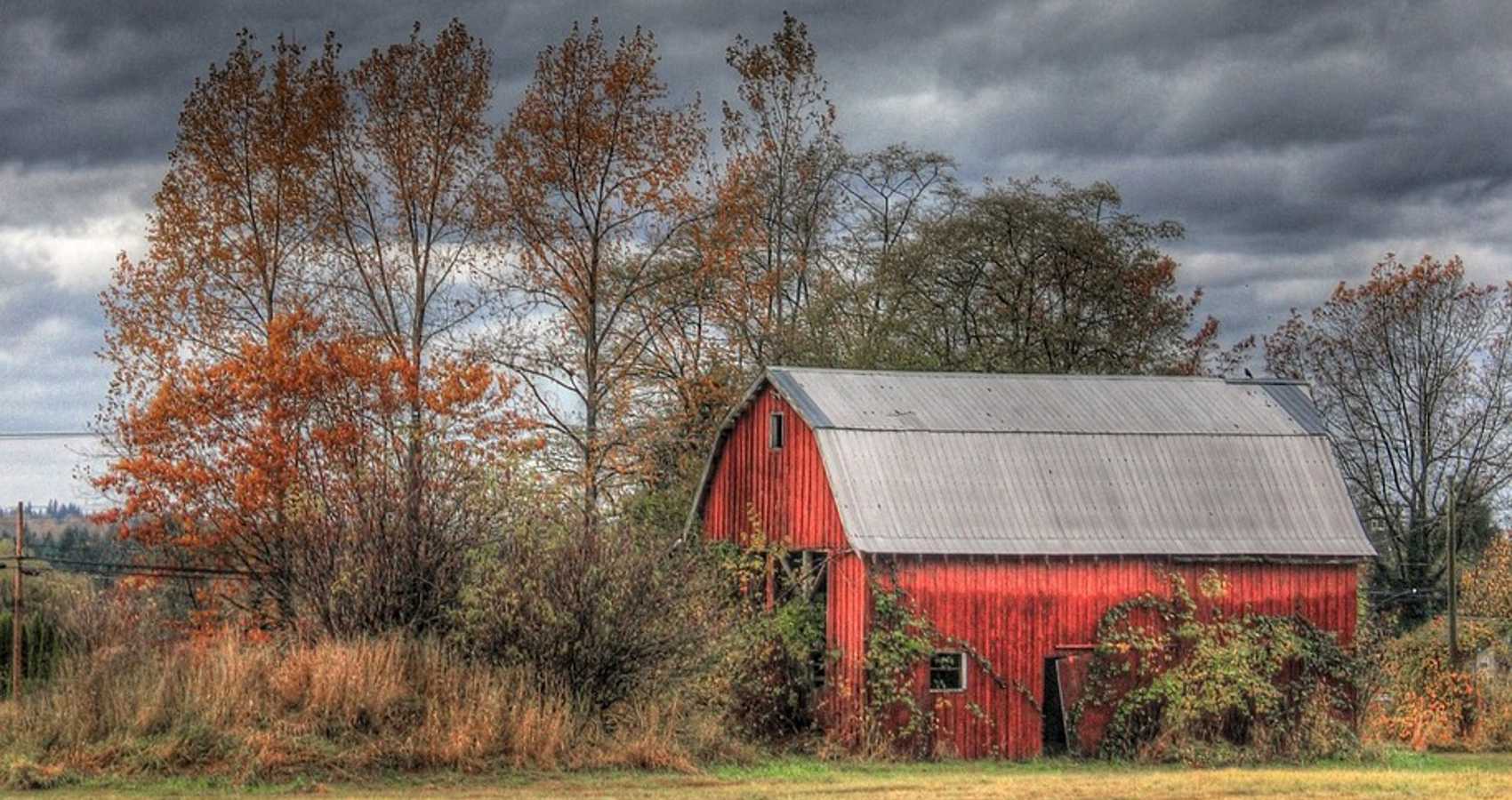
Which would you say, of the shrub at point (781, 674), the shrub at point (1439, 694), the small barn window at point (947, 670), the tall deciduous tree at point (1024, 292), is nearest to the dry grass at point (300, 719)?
the shrub at point (781, 674)

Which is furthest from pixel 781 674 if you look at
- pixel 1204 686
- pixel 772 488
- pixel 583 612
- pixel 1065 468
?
pixel 583 612

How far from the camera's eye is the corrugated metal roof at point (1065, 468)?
93.2 feet

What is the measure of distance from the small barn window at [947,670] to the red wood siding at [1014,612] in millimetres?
168

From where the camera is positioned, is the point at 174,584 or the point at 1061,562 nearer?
the point at 1061,562

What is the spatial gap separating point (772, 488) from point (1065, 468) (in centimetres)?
501

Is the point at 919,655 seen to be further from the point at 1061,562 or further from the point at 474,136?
the point at 474,136

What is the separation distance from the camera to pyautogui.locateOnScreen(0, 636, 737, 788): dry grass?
1809 centimetres

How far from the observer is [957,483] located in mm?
28844

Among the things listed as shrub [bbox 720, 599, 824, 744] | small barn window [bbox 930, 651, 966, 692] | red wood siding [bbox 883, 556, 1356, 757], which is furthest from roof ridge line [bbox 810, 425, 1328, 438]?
small barn window [bbox 930, 651, 966, 692]

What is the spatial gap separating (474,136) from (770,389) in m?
9.86

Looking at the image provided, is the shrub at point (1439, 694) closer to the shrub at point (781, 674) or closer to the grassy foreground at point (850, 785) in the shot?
the grassy foreground at point (850, 785)

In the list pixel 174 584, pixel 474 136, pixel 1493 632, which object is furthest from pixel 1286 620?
pixel 174 584

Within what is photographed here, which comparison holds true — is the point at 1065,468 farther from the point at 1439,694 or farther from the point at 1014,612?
the point at 1439,694

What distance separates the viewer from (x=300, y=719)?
18.9 metres
